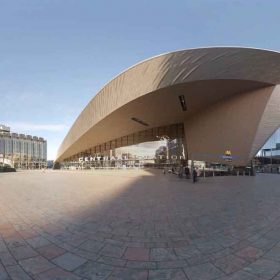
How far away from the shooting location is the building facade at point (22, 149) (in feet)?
255

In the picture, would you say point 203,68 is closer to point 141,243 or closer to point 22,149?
point 141,243

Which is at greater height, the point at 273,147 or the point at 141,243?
the point at 273,147

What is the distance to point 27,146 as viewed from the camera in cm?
8800

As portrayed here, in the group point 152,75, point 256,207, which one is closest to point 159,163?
point 152,75

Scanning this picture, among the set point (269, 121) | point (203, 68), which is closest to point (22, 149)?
point (203, 68)

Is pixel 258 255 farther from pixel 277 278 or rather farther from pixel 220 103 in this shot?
pixel 220 103

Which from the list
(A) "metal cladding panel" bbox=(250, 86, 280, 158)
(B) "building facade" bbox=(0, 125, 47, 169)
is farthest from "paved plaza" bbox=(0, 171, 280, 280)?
(B) "building facade" bbox=(0, 125, 47, 169)

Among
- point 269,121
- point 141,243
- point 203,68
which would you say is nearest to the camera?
point 141,243

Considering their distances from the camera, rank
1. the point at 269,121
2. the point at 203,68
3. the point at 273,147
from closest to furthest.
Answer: the point at 203,68, the point at 269,121, the point at 273,147

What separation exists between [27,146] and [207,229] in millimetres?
93424

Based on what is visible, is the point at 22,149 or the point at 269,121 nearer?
the point at 269,121

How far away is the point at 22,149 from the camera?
85125mm

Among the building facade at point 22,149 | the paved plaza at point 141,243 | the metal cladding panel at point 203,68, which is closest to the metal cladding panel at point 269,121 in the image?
the metal cladding panel at point 203,68

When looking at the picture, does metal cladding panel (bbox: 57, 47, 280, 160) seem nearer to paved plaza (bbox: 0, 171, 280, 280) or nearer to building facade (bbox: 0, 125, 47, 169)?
paved plaza (bbox: 0, 171, 280, 280)
